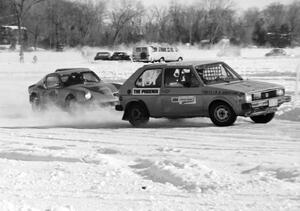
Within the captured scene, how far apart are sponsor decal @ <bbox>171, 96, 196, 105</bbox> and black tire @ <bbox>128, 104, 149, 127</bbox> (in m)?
0.82

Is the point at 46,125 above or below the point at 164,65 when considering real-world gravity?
below

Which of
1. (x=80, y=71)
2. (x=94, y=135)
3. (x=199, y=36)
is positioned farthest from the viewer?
(x=199, y=36)

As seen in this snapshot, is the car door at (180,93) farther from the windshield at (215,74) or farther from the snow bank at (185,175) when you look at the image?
the snow bank at (185,175)

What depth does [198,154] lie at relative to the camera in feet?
29.0

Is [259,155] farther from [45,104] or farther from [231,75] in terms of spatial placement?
[45,104]

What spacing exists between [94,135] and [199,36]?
89.6 metres

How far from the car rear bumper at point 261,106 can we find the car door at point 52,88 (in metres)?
6.55

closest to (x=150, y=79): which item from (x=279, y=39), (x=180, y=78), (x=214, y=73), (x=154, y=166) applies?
(x=180, y=78)

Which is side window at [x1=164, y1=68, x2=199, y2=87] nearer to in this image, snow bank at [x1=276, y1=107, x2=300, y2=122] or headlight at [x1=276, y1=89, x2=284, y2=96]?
headlight at [x1=276, y1=89, x2=284, y2=96]

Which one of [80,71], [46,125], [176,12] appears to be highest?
[176,12]

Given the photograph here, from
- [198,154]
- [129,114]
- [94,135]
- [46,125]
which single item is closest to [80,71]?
[46,125]

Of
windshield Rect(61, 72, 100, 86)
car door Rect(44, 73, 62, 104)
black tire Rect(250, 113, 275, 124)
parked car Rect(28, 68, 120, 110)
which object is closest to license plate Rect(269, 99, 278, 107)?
black tire Rect(250, 113, 275, 124)

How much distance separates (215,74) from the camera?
41.6ft

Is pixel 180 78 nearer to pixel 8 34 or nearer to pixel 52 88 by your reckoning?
pixel 52 88
